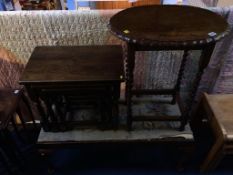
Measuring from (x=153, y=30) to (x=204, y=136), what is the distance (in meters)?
1.03

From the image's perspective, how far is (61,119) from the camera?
1.12m

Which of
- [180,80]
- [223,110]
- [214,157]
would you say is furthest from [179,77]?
[214,157]

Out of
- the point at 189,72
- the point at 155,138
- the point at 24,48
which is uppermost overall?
the point at 24,48

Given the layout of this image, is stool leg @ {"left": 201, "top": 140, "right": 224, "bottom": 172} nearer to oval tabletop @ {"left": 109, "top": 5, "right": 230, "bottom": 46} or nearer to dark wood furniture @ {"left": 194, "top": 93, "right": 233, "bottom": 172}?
dark wood furniture @ {"left": 194, "top": 93, "right": 233, "bottom": 172}

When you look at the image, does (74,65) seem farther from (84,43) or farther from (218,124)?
(218,124)

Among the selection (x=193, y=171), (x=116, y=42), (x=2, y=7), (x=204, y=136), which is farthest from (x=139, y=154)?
(x=2, y=7)

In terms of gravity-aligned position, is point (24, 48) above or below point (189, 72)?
above

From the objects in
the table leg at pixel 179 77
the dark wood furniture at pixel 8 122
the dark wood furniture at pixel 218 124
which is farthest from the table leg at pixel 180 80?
the dark wood furniture at pixel 8 122

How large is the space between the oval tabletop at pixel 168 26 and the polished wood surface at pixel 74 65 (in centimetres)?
21

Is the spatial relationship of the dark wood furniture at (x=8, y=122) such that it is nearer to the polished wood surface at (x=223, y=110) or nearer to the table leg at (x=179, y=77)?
the table leg at (x=179, y=77)

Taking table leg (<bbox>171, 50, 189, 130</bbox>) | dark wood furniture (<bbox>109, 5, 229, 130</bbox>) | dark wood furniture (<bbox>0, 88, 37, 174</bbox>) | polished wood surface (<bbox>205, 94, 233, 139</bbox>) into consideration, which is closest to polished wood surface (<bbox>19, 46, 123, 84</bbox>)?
dark wood furniture (<bbox>109, 5, 229, 130</bbox>)

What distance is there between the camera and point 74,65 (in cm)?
97

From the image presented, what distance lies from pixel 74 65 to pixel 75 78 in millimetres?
95

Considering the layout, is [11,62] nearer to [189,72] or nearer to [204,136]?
[189,72]
